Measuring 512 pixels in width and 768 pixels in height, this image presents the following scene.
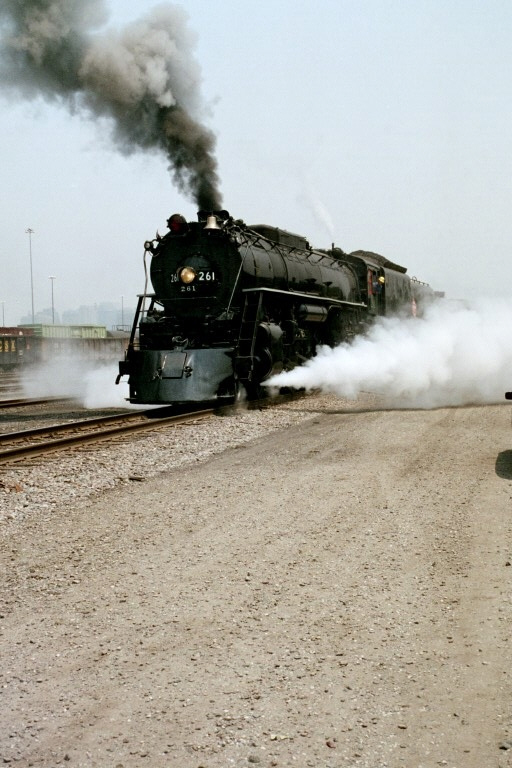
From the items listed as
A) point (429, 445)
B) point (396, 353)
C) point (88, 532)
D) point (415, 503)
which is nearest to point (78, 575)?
point (88, 532)

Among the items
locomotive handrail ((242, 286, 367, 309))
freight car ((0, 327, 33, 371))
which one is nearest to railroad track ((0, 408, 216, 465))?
locomotive handrail ((242, 286, 367, 309))

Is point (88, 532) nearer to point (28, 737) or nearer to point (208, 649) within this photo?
point (208, 649)

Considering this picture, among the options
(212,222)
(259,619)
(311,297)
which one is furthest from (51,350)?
(259,619)

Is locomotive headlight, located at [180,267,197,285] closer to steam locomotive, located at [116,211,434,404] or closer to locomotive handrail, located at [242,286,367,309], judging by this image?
steam locomotive, located at [116,211,434,404]

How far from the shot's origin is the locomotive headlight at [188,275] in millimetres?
13593

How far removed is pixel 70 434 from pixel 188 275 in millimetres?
4063

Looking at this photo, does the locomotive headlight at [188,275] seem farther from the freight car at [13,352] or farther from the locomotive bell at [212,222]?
the freight car at [13,352]

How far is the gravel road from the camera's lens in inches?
116

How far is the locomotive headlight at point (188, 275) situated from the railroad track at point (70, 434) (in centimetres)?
248

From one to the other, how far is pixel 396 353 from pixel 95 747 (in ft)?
45.5

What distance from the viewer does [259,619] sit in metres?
4.05

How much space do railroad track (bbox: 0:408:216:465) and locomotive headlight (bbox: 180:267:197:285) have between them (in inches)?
97.8

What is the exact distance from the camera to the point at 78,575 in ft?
15.8

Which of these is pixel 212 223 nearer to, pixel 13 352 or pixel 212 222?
pixel 212 222
